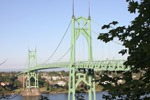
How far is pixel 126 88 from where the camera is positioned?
365 centimetres

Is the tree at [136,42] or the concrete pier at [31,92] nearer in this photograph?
the tree at [136,42]

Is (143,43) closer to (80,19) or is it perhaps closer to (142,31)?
(142,31)

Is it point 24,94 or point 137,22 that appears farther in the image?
point 24,94

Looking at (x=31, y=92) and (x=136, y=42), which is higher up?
(x=136, y=42)

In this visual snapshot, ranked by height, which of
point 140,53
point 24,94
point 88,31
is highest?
point 88,31

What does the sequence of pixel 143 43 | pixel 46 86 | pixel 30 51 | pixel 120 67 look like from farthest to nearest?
pixel 46 86 → pixel 30 51 → pixel 120 67 → pixel 143 43

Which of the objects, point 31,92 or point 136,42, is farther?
point 31,92

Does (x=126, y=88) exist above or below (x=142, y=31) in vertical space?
below

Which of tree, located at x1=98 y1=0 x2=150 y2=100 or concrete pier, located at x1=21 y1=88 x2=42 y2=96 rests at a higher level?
tree, located at x1=98 y1=0 x2=150 y2=100

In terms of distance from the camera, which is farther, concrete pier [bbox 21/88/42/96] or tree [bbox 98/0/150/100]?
concrete pier [bbox 21/88/42/96]

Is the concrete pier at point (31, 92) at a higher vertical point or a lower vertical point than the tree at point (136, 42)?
lower

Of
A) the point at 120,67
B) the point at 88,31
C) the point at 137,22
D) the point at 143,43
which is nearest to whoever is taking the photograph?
the point at 143,43

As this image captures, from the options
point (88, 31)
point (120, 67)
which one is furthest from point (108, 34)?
point (88, 31)

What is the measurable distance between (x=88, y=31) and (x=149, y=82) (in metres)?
22.9
